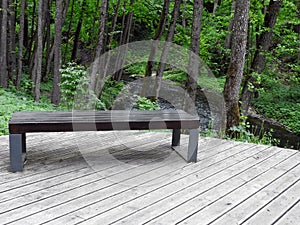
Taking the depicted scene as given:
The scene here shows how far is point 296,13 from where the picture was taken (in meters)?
8.57

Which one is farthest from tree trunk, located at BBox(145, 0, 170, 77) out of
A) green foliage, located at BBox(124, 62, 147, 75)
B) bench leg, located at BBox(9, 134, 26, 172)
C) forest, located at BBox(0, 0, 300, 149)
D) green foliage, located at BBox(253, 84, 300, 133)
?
bench leg, located at BBox(9, 134, 26, 172)

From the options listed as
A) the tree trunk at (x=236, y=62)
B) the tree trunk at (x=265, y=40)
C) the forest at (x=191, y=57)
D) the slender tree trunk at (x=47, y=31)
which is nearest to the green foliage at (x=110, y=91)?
the forest at (x=191, y=57)

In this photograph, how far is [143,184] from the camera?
8.71 feet

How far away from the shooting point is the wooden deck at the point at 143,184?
6.89 feet

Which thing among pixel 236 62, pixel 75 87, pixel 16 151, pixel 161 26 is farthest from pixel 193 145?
pixel 161 26

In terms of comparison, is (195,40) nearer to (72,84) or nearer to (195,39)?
(195,39)

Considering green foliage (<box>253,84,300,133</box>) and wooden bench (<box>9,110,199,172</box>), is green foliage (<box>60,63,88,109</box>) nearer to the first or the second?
wooden bench (<box>9,110,199,172</box>)

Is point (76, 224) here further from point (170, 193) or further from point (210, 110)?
point (210, 110)

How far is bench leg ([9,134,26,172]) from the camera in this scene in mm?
2700

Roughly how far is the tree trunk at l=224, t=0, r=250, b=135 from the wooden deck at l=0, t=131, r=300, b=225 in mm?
1264

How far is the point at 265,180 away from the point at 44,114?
7.34ft

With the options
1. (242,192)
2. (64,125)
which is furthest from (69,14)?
(242,192)

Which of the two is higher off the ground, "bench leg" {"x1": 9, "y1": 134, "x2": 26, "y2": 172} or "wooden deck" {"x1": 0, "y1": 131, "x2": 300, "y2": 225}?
"bench leg" {"x1": 9, "y1": 134, "x2": 26, "y2": 172}

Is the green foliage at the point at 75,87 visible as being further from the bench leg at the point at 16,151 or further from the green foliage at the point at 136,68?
the green foliage at the point at 136,68
